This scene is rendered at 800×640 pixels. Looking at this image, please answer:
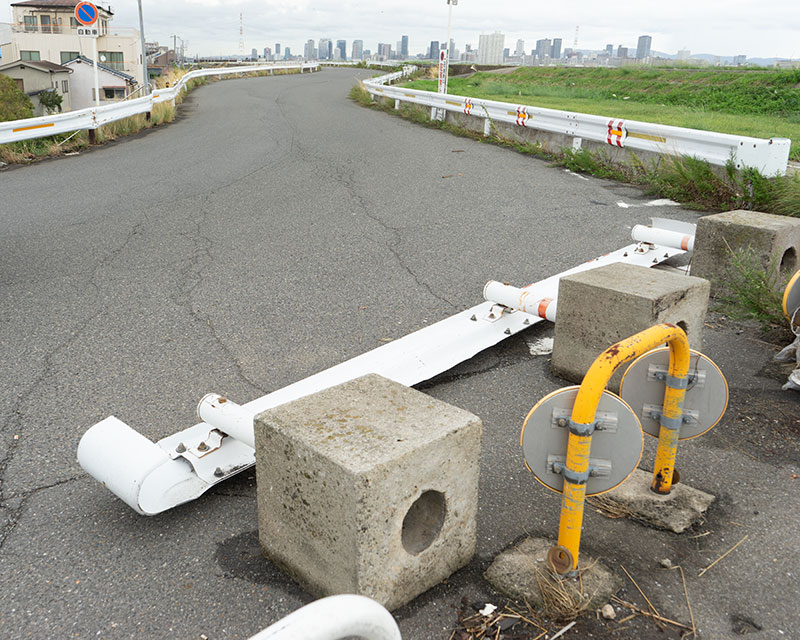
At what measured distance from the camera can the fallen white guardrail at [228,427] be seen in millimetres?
3088

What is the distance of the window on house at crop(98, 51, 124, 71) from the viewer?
240 feet

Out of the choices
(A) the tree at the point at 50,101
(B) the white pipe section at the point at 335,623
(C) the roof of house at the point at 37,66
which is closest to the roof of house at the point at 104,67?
(C) the roof of house at the point at 37,66

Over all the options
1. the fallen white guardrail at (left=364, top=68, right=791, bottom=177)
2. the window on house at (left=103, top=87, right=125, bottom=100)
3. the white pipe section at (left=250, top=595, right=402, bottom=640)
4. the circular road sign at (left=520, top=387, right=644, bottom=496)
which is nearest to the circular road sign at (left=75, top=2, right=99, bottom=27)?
the fallen white guardrail at (left=364, top=68, right=791, bottom=177)

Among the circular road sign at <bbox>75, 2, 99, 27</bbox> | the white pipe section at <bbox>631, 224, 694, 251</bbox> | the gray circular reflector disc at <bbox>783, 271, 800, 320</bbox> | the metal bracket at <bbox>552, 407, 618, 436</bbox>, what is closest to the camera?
the metal bracket at <bbox>552, 407, 618, 436</bbox>

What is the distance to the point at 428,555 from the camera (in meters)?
2.70

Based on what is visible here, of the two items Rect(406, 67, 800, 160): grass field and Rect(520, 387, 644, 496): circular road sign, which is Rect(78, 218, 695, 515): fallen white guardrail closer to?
Rect(520, 387, 644, 496): circular road sign

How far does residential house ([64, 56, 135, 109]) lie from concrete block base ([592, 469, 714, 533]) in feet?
226

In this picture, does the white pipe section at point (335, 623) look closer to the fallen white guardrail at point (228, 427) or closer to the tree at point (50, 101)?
the fallen white guardrail at point (228, 427)

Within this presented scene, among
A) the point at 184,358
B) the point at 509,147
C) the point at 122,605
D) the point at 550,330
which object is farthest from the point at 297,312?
the point at 509,147

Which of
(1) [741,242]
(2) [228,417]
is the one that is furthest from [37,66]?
(2) [228,417]

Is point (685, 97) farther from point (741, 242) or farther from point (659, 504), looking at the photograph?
point (659, 504)

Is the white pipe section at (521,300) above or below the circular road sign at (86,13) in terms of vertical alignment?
below

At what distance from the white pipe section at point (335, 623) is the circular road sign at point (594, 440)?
127cm

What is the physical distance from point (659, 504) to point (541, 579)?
871mm
